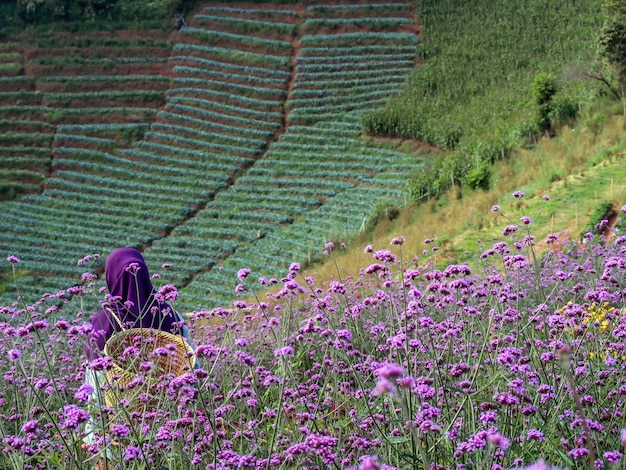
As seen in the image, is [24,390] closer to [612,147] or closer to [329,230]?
[612,147]

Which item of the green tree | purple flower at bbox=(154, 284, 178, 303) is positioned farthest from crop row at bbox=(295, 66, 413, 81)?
purple flower at bbox=(154, 284, 178, 303)

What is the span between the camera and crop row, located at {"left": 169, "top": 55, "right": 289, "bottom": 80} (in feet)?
91.1

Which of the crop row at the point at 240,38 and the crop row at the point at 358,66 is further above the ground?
the crop row at the point at 240,38

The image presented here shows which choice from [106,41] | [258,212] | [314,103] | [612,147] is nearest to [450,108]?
[314,103]

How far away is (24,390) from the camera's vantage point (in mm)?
3844

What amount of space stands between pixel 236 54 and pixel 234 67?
93cm

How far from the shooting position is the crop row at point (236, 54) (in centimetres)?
2842

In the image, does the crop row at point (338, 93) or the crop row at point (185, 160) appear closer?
the crop row at point (185, 160)

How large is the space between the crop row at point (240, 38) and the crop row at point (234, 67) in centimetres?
151

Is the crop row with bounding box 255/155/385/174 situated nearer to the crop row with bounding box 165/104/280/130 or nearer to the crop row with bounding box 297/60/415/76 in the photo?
the crop row with bounding box 165/104/280/130

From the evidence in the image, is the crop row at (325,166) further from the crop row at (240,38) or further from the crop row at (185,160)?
the crop row at (240,38)

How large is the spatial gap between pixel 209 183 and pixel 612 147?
42.7 ft

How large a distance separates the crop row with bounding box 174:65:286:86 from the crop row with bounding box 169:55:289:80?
10.9 inches

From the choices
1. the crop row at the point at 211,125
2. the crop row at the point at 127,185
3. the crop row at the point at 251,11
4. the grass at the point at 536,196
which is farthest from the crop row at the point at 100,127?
the grass at the point at 536,196
